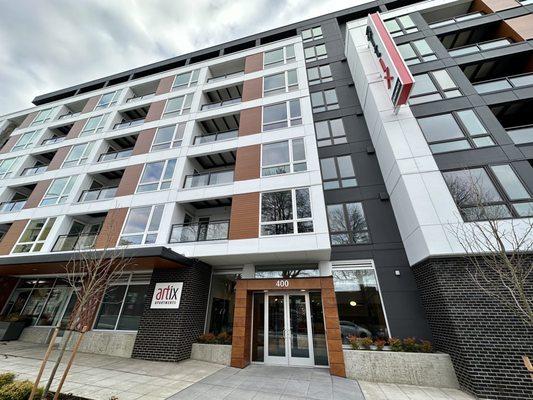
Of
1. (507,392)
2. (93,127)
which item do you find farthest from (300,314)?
(93,127)

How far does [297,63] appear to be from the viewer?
15391 millimetres

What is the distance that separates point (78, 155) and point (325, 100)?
17876 mm

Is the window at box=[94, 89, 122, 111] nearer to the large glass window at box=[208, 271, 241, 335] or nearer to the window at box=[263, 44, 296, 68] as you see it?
the window at box=[263, 44, 296, 68]

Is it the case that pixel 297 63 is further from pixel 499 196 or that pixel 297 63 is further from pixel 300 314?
pixel 300 314

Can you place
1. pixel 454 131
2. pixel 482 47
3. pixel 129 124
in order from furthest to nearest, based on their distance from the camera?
1. pixel 129 124
2. pixel 482 47
3. pixel 454 131

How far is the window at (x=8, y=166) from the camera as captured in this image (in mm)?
18109

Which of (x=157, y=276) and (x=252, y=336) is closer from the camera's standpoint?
(x=252, y=336)

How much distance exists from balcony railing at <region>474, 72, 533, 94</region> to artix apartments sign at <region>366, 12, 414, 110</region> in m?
4.02

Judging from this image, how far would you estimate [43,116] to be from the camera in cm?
2192

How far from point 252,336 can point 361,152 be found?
1070 centimetres

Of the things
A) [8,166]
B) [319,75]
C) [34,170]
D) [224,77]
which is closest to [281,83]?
[319,75]

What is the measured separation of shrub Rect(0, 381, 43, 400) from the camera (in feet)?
15.2

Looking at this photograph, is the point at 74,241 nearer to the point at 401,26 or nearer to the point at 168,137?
the point at 168,137

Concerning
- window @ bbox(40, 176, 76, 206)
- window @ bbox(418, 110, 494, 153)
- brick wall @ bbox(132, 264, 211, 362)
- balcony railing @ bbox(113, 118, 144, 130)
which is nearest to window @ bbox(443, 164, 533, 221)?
window @ bbox(418, 110, 494, 153)
